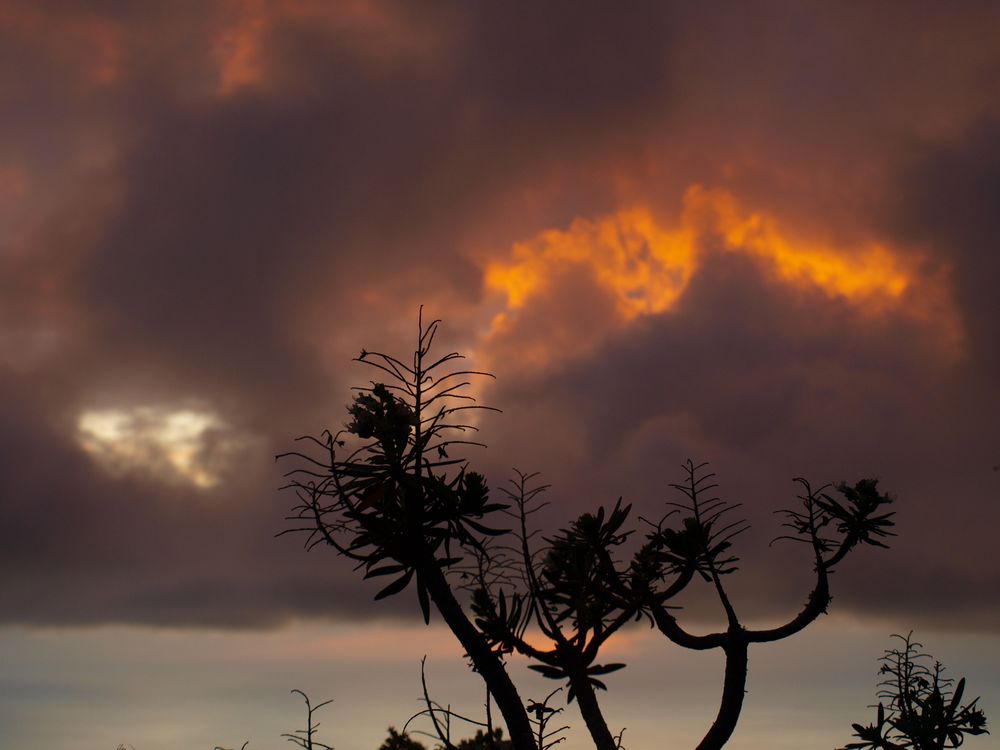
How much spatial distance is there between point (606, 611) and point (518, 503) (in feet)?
6.10

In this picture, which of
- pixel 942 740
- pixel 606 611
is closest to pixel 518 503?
pixel 606 611

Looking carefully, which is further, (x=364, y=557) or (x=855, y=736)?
(x=855, y=736)

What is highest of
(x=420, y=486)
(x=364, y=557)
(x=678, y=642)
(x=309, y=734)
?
(x=420, y=486)

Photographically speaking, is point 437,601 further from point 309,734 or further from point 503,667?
point 309,734

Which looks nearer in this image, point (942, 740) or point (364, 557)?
point (364, 557)

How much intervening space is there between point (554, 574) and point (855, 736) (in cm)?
829

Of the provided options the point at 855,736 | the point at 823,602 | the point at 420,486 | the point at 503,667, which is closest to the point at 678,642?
the point at 823,602

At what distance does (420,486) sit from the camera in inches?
391

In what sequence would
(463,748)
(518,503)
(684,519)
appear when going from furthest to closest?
(463,748) → (518,503) → (684,519)

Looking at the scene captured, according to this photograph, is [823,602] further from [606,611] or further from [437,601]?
[437,601]

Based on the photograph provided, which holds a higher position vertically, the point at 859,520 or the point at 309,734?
the point at 859,520

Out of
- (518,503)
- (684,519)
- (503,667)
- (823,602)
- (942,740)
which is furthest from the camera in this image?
(942,740)

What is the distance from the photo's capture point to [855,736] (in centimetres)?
1677

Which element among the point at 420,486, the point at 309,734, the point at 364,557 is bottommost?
the point at 309,734
